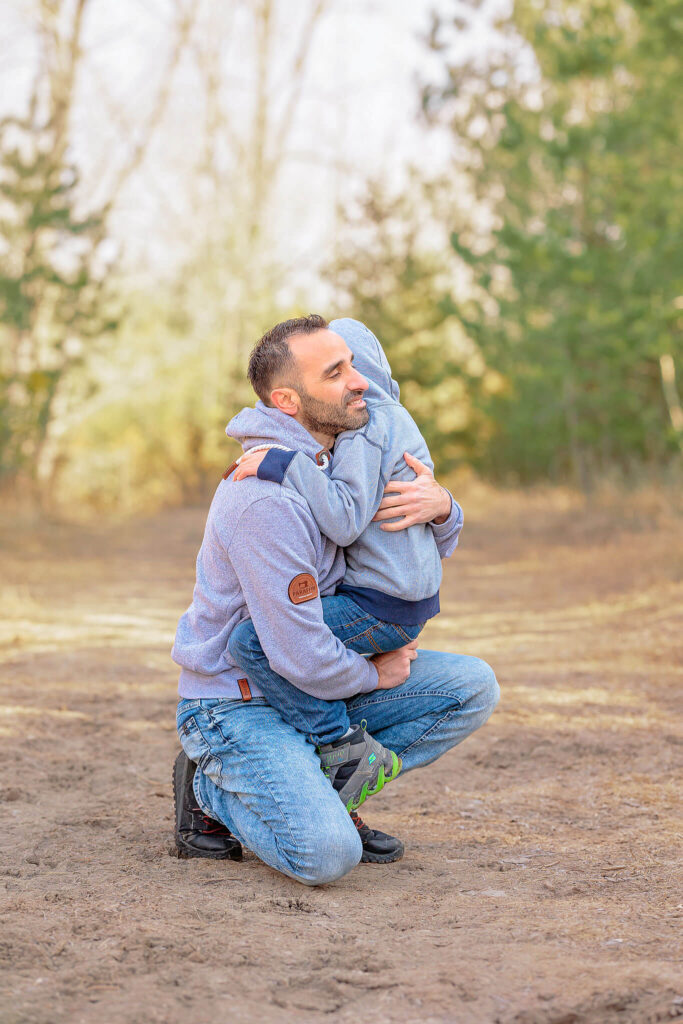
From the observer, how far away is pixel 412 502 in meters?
3.39

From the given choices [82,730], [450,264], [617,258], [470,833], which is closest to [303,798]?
[470,833]

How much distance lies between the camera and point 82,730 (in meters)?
5.24

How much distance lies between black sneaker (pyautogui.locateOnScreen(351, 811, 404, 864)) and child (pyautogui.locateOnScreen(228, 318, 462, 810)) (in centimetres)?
23

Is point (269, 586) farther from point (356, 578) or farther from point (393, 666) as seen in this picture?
point (393, 666)

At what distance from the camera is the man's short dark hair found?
341 centimetres

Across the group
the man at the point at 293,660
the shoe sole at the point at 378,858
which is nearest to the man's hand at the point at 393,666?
the man at the point at 293,660

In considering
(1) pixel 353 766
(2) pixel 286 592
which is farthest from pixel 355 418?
(1) pixel 353 766

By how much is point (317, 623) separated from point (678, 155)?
1145 centimetres

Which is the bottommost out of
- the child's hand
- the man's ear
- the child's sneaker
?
the child's sneaker

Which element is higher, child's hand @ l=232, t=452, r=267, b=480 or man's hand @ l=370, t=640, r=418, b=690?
child's hand @ l=232, t=452, r=267, b=480

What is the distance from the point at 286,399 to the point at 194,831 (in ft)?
4.62

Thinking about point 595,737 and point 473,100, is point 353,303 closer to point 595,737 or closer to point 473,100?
point 473,100

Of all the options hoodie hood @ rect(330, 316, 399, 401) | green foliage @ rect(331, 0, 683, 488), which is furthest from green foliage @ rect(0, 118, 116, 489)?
hoodie hood @ rect(330, 316, 399, 401)

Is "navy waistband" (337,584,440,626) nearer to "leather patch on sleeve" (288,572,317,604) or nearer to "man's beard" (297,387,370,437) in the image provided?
"leather patch on sleeve" (288,572,317,604)
